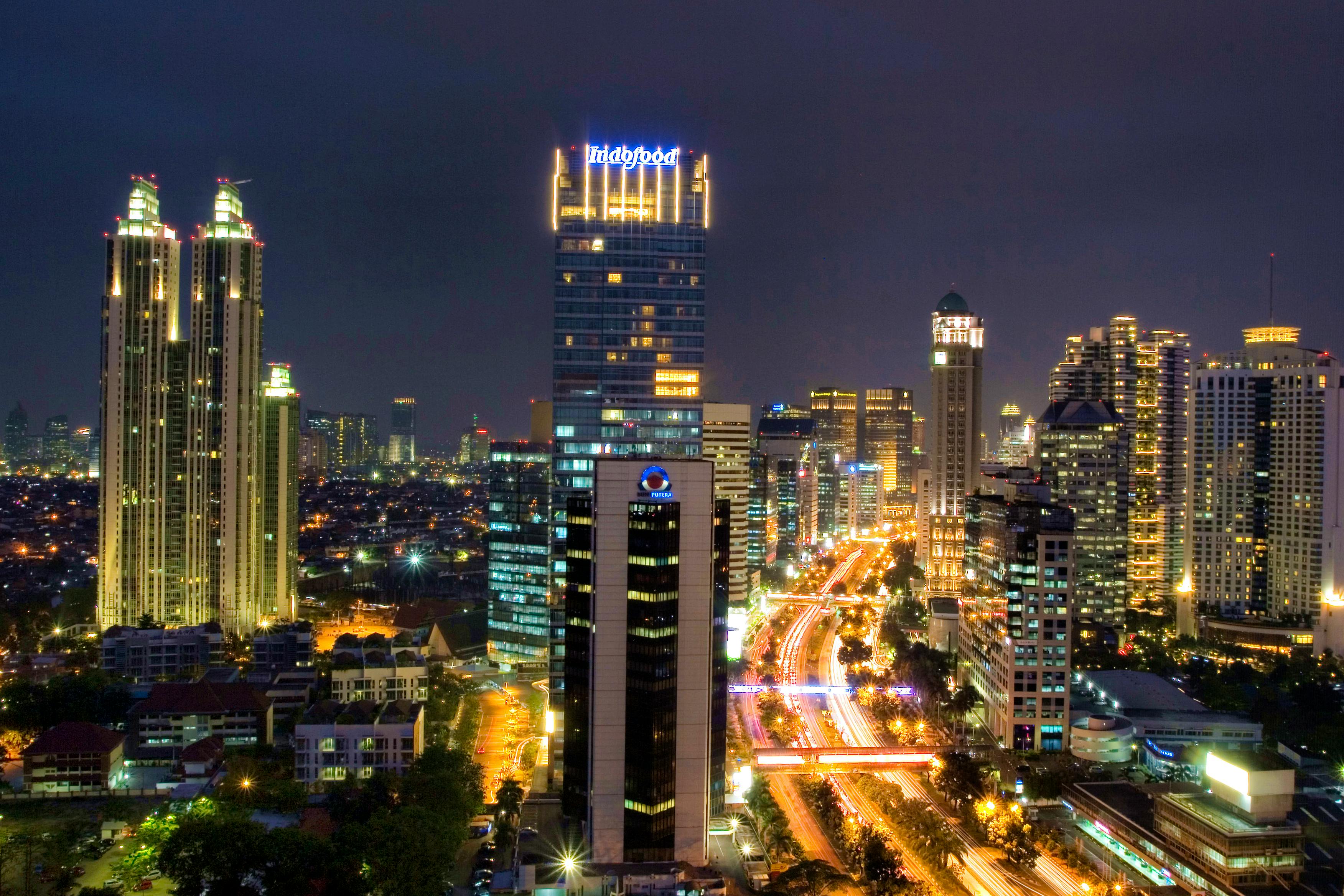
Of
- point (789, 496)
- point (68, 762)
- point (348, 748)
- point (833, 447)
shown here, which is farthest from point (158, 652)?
point (833, 447)

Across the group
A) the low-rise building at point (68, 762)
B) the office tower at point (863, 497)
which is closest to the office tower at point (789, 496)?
the office tower at point (863, 497)

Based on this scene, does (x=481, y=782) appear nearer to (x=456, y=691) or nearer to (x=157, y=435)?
(x=456, y=691)

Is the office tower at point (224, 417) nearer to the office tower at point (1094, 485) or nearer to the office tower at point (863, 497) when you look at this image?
the office tower at point (1094, 485)

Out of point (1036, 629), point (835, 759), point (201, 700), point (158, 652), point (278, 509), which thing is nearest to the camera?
point (835, 759)

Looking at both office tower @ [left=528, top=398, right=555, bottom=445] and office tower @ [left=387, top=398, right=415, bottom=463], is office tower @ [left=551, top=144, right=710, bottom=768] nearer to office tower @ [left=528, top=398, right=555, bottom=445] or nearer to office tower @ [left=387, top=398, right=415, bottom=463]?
office tower @ [left=528, top=398, right=555, bottom=445]

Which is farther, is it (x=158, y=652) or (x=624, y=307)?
(x=158, y=652)

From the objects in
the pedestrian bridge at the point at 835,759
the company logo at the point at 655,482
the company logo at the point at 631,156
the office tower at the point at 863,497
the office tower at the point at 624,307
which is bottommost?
the pedestrian bridge at the point at 835,759

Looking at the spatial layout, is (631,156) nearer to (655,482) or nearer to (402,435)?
(655,482)

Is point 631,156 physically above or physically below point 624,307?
above
